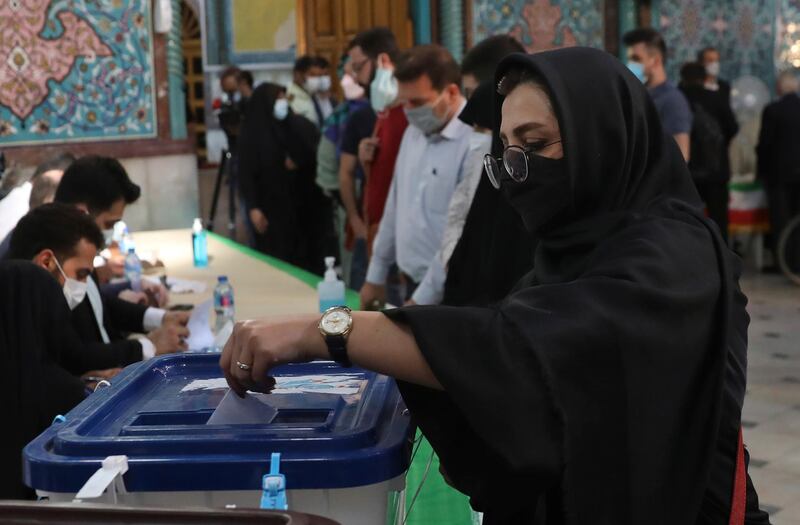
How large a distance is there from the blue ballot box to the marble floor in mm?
2924

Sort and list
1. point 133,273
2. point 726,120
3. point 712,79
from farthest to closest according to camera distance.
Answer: point 712,79 → point 726,120 → point 133,273

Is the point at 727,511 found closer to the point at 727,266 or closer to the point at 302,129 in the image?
the point at 727,266

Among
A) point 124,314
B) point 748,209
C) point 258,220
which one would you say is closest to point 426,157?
point 124,314

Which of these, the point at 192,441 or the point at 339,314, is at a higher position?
the point at 339,314

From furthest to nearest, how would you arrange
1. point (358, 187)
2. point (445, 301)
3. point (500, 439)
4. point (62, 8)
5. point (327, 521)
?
point (62, 8)
point (358, 187)
point (445, 301)
point (500, 439)
point (327, 521)

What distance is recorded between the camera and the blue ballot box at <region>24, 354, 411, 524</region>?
4.86ft

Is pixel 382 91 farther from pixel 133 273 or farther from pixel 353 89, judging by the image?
pixel 133 273

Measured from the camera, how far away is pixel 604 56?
165 centimetres

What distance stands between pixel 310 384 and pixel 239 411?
24 cm

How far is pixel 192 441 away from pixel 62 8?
22.4ft

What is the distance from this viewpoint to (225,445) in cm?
150

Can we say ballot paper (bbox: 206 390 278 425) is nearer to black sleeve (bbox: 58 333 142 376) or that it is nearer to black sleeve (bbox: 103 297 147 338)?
black sleeve (bbox: 58 333 142 376)

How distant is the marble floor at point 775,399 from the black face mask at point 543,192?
9.50 feet

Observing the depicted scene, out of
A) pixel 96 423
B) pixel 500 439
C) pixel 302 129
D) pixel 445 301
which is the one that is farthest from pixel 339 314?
pixel 302 129
